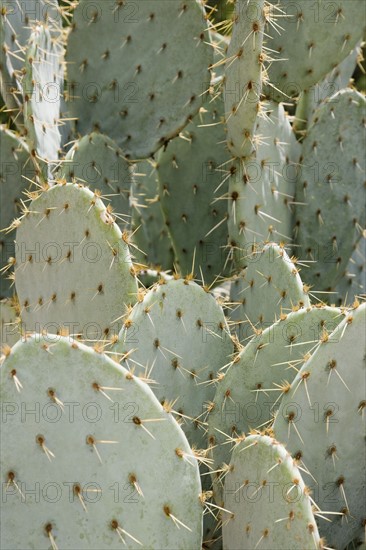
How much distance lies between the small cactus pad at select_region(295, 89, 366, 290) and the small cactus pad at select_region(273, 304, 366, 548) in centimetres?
106

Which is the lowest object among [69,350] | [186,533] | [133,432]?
[186,533]

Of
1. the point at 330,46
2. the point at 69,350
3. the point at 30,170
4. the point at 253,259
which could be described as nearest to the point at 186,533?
the point at 69,350

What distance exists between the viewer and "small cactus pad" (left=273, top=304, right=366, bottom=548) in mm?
1900

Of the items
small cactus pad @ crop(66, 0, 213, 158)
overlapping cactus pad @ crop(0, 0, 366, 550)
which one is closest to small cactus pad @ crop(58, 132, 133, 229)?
overlapping cactus pad @ crop(0, 0, 366, 550)

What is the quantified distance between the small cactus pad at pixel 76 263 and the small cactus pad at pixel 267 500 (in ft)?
1.86

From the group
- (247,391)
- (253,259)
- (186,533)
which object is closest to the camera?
(186,533)

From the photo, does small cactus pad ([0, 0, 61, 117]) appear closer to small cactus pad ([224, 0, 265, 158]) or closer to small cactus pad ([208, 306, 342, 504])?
small cactus pad ([224, 0, 265, 158])

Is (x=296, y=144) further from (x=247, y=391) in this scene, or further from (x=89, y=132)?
(x=247, y=391)

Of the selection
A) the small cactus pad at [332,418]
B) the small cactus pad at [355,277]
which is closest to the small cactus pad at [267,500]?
the small cactus pad at [332,418]

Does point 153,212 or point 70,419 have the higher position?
point 70,419

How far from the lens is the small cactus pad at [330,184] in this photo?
9.70ft

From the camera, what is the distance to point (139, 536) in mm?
1787

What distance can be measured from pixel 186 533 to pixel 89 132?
1.43 meters

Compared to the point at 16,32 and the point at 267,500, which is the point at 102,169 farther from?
the point at 267,500
